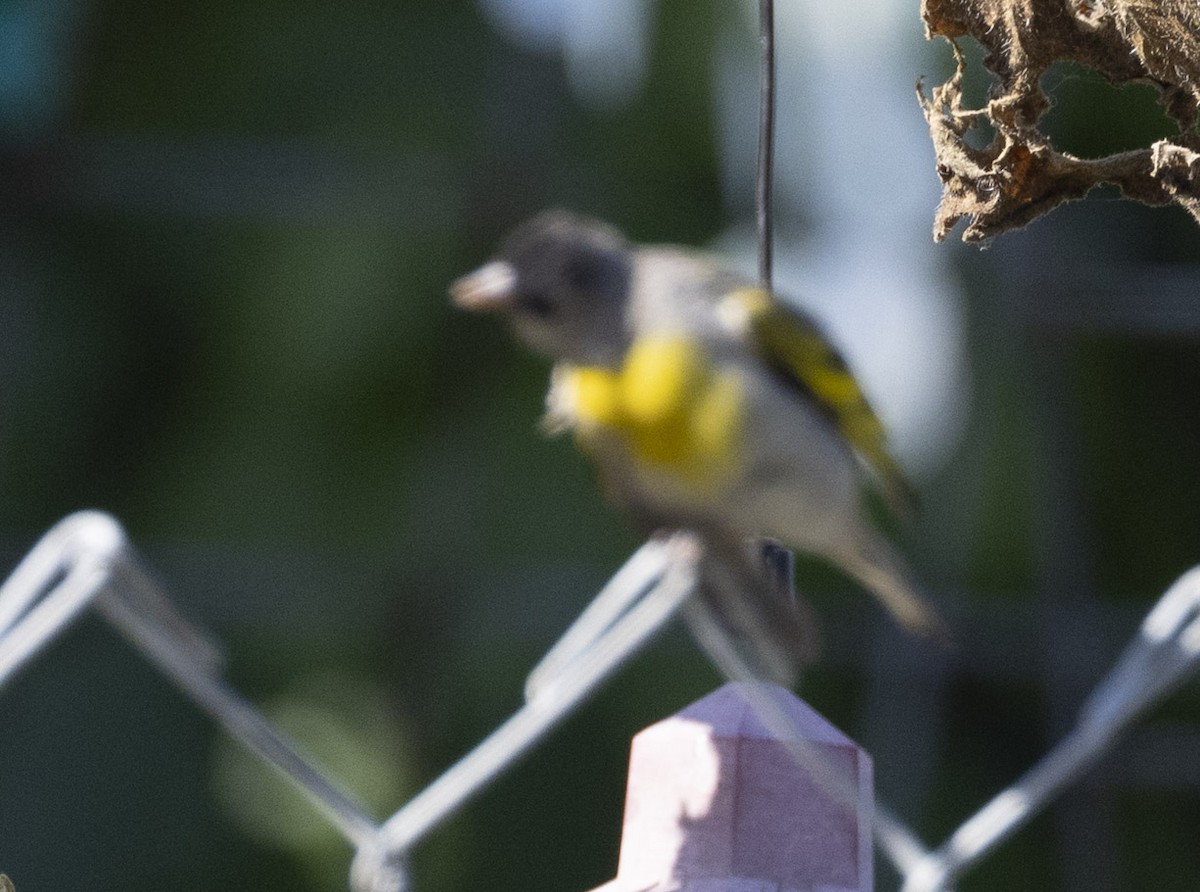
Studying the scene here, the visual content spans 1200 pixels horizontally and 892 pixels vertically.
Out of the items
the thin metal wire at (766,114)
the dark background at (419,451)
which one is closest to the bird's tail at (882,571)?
the thin metal wire at (766,114)

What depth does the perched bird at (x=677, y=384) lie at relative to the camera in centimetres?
81

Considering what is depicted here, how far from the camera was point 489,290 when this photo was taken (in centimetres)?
79

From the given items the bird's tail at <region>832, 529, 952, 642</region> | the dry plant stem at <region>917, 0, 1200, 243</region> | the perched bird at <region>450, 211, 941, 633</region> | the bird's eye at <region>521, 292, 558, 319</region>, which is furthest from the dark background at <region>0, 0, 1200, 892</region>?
the dry plant stem at <region>917, 0, 1200, 243</region>

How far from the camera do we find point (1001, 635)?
253 cm

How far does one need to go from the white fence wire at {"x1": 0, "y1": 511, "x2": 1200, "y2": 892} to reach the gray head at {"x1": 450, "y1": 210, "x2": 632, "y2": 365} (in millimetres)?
154

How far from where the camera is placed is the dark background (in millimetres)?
2480

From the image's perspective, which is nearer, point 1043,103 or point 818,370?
point 1043,103

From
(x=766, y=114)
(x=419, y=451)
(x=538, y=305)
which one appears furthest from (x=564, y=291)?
(x=419, y=451)

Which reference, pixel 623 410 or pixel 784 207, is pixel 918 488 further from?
pixel 623 410

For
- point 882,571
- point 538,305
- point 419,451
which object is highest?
point 538,305

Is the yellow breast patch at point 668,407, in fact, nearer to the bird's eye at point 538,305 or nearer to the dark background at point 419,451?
the bird's eye at point 538,305

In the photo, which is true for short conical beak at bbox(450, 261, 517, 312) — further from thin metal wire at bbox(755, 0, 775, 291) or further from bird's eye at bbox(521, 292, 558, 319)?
thin metal wire at bbox(755, 0, 775, 291)

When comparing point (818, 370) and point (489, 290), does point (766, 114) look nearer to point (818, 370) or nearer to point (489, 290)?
point (489, 290)

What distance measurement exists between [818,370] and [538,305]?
21 centimetres
